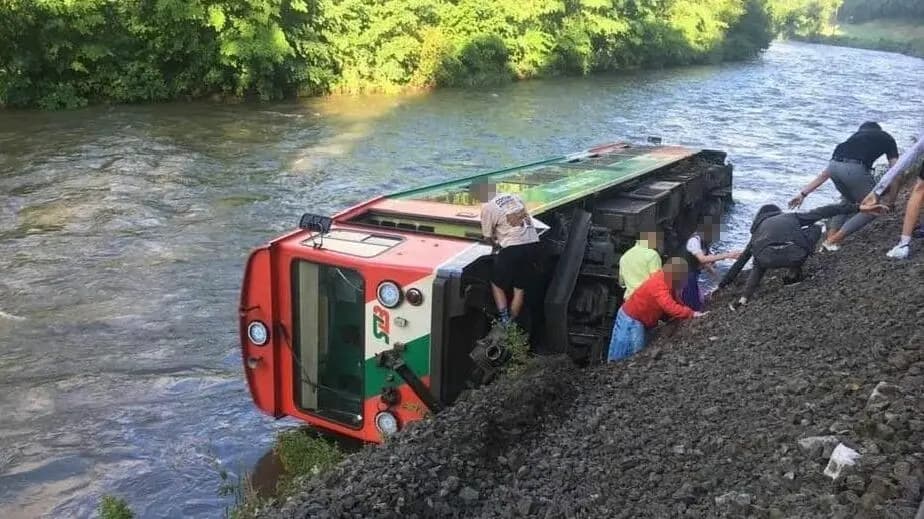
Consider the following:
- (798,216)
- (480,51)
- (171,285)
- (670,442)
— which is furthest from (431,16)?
(670,442)

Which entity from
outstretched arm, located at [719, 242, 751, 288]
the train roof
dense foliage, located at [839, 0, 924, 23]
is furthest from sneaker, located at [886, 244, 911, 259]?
dense foliage, located at [839, 0, 924, 23]

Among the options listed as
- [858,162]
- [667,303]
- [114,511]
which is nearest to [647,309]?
[667,303]

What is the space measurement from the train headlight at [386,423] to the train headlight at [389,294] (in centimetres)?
79

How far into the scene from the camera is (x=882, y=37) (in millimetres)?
79188

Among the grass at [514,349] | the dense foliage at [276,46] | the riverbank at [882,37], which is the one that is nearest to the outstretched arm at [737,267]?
the grass at [514,349]

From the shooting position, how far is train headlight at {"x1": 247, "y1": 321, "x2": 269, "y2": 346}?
623cm

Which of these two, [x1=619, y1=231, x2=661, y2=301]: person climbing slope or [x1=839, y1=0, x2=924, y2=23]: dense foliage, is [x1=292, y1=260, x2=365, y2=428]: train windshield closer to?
[x1=619, y1=231, x2=661, y2=301]: person climbing slope

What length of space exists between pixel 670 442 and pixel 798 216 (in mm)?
4192

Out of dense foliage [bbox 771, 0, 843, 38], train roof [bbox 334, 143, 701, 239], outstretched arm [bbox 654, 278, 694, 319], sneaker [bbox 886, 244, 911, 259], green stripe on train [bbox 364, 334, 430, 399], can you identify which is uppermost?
dense foliage [bbox 771, 0, 843, 38]

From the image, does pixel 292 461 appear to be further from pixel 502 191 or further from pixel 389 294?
pixel 502 191

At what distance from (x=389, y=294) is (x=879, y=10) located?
99225 millimetres

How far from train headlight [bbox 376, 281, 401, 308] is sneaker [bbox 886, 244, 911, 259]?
4.58m

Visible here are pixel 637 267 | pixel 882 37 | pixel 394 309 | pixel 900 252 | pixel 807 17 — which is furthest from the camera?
pixel 807 17

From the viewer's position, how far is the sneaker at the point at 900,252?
758 centimetres
